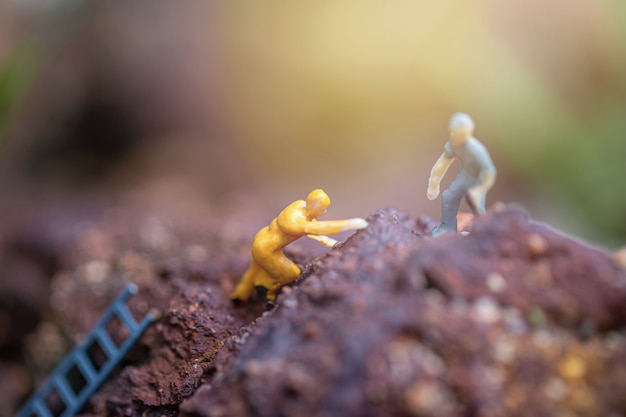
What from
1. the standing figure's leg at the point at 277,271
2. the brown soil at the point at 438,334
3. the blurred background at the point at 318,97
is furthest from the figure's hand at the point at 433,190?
the blurred background at the point at 318,97

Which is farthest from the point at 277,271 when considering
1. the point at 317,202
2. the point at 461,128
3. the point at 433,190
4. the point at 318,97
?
the point at 318,97

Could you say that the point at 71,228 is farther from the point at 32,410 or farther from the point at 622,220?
the point at 622,220

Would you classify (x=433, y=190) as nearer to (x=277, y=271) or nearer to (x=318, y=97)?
(x=277, y=271)

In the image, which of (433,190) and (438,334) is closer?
(438,334)

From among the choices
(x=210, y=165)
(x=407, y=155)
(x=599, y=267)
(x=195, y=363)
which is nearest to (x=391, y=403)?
(x=599, y=267)

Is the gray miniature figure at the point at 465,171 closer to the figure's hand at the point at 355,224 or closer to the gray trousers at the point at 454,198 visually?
the gray trousers at the point at 454,198
